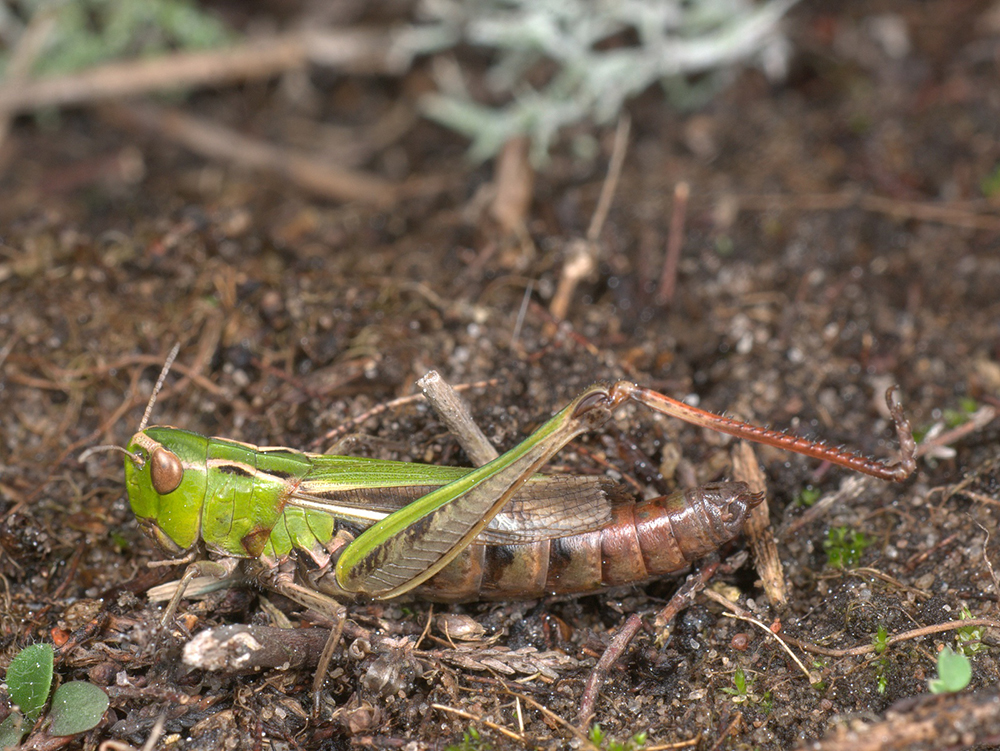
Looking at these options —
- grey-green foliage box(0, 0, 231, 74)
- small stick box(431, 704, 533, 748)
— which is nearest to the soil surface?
small stick box(431, 704, 533, 748)

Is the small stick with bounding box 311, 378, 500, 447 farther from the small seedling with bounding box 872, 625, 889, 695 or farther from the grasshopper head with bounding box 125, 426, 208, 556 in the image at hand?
the small seedling with bounding box 872, 625, 889, 695

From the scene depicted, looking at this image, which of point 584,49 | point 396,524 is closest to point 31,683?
point 396,524

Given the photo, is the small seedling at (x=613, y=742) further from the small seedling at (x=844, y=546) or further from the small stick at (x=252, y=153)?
the small stick at (x=252, y=153)

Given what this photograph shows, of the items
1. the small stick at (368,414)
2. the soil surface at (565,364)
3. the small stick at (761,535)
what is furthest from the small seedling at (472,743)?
the small stick at (368,414)

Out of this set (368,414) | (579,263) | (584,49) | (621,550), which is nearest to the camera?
(621,550)

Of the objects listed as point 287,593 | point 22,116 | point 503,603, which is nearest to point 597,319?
point 503,603

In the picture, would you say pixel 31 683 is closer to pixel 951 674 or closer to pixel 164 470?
pixel 164 470

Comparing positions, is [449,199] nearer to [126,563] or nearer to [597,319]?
[597,319]
